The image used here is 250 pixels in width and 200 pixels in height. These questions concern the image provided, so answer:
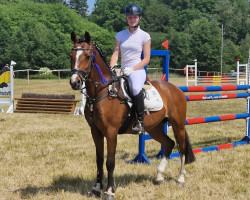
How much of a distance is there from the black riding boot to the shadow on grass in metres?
1.04

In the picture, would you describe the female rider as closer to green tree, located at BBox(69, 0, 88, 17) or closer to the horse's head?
the horse's head

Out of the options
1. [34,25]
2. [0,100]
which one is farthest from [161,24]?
[0,100]

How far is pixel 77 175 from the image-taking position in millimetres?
6754

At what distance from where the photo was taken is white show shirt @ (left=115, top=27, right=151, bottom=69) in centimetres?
566

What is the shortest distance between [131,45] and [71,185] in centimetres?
261

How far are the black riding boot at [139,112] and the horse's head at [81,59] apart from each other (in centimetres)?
100

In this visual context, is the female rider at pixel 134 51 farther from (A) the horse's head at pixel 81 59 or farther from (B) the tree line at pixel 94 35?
(B) the tree line at pixel 94 35

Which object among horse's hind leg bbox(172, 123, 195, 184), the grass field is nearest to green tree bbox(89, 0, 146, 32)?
the grass field

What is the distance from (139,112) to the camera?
5773 mm

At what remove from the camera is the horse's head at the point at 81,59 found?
4.83m

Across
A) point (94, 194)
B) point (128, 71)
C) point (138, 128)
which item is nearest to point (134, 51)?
point (128, 71)

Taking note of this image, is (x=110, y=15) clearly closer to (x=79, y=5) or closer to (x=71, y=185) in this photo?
(x=79, y=5)

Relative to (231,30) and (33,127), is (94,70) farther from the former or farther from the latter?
(231,30)

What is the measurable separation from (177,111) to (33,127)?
7.28 meters
